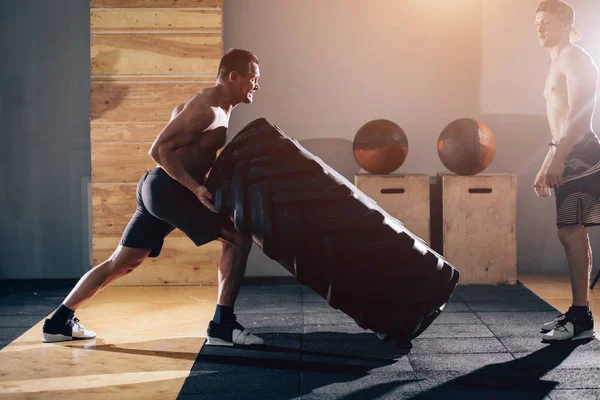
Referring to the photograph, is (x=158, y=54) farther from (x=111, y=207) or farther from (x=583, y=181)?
(x=583, y=181)

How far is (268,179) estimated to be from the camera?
304 cm

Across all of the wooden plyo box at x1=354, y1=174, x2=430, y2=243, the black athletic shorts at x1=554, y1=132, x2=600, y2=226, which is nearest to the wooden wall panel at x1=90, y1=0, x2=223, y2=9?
the wooden plyo box at x1=354, y1=174, x2=430, y2=243

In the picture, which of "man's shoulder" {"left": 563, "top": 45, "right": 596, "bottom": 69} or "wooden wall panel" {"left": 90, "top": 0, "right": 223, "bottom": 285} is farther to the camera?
"wooden wall panel" {"left": 90, "top": 0, "right": 223, "bottom": 285}

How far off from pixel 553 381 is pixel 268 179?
1.39 m

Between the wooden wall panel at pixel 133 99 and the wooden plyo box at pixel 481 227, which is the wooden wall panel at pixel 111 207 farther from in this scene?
the wooden plyo box at pixel 481 227

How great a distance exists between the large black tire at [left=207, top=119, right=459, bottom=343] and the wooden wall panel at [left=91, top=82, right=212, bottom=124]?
78.4 inches

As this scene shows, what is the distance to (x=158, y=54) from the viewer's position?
16.5 ft

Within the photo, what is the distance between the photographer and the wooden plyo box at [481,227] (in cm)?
491

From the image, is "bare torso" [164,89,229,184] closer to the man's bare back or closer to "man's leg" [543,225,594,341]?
the man's bare back

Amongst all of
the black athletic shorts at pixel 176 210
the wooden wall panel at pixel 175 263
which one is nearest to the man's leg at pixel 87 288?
the black athletic shorts at pixel 176 210

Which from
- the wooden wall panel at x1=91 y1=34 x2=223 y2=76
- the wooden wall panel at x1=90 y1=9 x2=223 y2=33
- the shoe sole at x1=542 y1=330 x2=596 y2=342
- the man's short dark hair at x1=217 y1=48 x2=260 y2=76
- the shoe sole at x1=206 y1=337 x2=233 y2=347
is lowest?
the shoe sole at x1=206 y1=337 x2=233 y2=347

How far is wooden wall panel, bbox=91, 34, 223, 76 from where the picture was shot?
16.4 ft

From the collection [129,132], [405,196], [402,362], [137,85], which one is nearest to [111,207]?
[129,132]

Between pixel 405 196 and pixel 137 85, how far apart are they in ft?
6.58
